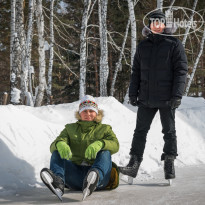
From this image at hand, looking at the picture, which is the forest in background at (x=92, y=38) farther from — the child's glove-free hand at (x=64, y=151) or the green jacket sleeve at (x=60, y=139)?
the child's glove-free hand at (x=64, y=151)

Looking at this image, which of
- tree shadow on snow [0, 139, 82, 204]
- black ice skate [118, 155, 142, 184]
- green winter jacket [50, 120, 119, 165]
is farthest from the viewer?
black ice skate [118, 155, 142, 184]

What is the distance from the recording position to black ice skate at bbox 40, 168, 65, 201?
329cm

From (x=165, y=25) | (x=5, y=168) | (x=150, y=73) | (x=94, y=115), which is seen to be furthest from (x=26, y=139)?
(x=165, y=25)

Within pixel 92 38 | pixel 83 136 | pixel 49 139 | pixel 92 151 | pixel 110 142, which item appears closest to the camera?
pixel 92 151

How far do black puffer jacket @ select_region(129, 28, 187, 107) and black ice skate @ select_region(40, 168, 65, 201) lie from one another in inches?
64.3

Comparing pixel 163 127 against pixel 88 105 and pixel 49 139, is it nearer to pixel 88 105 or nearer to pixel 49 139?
pixel 88 105

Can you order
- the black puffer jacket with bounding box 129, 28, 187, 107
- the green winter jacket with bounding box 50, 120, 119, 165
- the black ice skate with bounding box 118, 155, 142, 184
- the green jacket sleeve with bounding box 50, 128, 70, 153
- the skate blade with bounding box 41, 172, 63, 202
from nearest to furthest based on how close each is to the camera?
the skate blade with bounding box 41, 172, 63, 202, the green jacket sleeve with bounding box 50, 128, 70, 153, the green winter jacket with bounding box 50, 120, 119, 165, the black puffer jacket with bounding box 129, 28, 187, 107, the black ice skate with bounding box 118, 155, 142, 184

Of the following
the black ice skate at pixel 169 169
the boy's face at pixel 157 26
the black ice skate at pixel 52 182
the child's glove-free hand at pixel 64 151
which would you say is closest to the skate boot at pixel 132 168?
the black ice skate at pixel 169 169

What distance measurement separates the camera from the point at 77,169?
12.7 feet

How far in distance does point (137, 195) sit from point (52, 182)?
3.15 ft

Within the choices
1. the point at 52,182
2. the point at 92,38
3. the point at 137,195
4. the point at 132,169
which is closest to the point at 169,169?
the point at 132,169

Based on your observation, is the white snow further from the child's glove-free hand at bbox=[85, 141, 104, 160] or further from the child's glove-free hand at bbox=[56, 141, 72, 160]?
the child's glove-free hand at bbox=[85, 141, 104, 160]

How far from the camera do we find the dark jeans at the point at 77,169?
355 centimetres

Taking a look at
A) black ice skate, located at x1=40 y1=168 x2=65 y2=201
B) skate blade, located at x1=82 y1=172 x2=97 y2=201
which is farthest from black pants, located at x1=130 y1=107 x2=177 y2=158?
black ice skate, located at x1=40 y1=168 x2=65 y2=201
